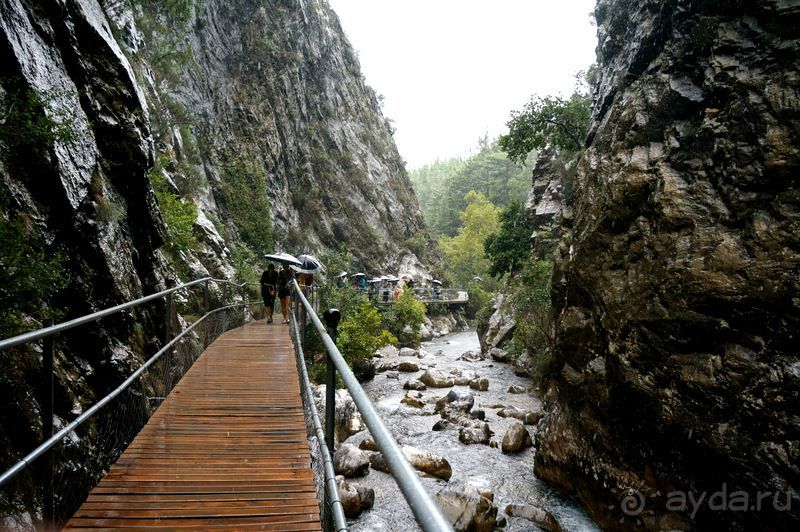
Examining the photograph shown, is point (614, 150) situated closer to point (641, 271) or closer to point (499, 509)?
point (641, 271)

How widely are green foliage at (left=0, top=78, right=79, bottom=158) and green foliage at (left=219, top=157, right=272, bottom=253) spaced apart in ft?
74.1

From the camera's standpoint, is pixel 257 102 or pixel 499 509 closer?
pixel 499 509

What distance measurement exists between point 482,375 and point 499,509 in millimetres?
11811

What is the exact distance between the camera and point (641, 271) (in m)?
7.19

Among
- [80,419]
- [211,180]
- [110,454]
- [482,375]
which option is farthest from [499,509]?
[211,180]

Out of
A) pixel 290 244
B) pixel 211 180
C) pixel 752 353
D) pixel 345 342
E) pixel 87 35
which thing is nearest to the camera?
pixel 752 353

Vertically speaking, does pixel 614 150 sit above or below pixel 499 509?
above

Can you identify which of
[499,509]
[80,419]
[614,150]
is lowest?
[499,509]

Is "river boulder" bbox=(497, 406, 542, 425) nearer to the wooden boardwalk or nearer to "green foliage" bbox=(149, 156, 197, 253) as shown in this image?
the wooden boardwalk

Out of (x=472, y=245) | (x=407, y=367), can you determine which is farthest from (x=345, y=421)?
(x=472, y=245)

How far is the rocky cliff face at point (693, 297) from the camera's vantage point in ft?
17.2

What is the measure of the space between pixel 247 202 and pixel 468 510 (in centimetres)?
2551

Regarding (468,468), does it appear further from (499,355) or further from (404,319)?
(404,319)

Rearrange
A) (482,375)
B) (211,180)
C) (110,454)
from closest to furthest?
(110,454)
(482,375)
(211,180)
